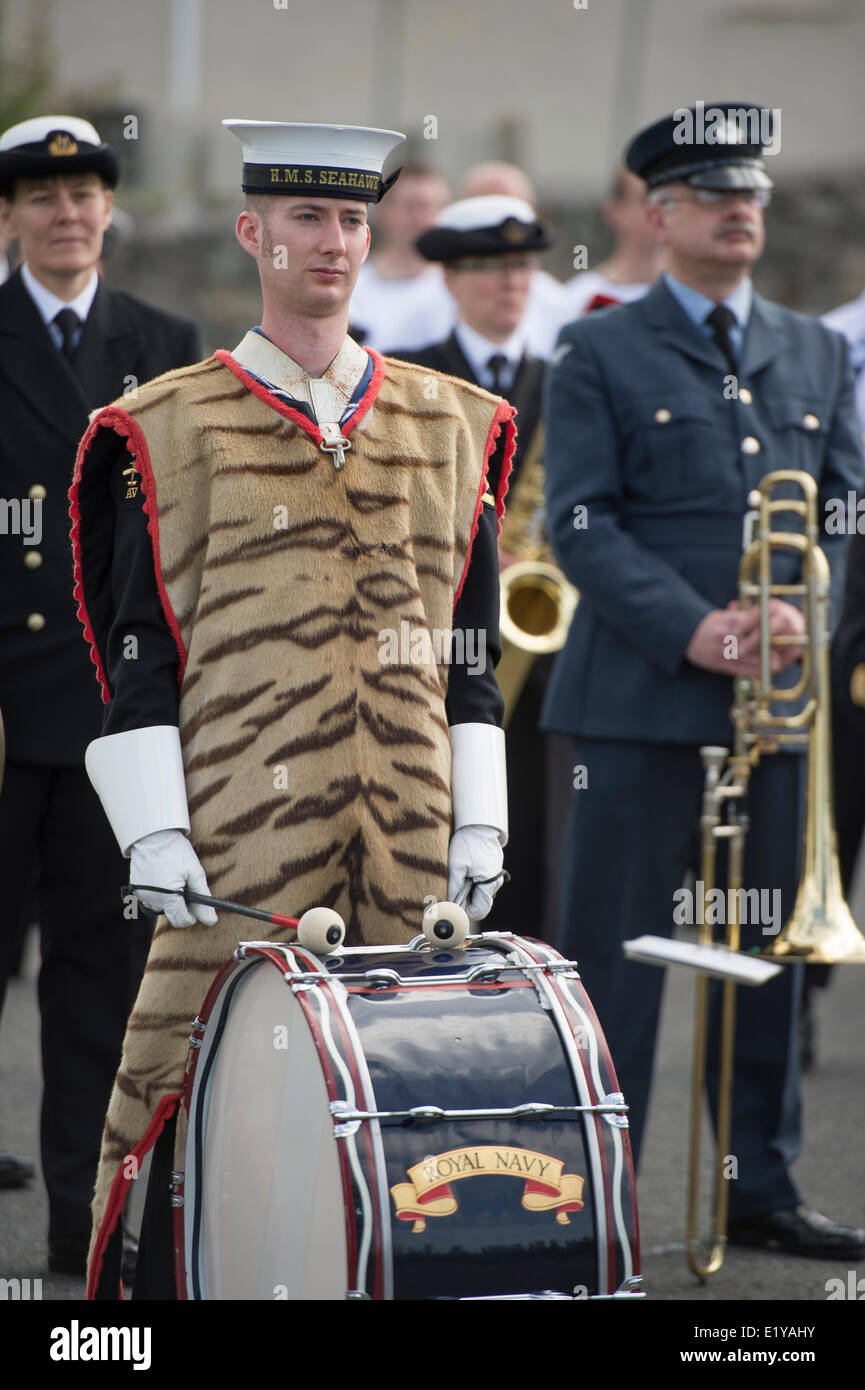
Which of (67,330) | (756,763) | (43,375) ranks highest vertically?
(67,330)

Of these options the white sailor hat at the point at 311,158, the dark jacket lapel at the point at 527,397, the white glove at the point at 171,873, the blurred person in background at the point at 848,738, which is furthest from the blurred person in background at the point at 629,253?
the white glove at the point at 171,873

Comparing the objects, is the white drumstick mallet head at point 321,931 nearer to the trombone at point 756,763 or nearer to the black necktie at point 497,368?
the trombone at point 756,763

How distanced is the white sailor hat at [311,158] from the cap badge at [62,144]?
1.38m

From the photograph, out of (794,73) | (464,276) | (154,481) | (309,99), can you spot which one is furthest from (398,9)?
(154,481)

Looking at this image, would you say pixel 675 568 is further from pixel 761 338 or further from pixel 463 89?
pixel 463 89

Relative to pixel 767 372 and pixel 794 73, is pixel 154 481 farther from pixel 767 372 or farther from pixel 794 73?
pixel 794 73

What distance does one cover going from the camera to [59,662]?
179 inches

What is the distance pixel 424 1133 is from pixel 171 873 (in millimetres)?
648

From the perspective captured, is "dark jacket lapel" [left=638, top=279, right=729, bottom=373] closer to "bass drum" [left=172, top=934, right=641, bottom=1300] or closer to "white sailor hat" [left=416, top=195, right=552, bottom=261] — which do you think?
"white sailor hat" [left=416, top=195, right=552, bottom=261]

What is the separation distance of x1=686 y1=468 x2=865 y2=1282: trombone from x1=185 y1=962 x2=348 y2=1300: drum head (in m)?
1.45

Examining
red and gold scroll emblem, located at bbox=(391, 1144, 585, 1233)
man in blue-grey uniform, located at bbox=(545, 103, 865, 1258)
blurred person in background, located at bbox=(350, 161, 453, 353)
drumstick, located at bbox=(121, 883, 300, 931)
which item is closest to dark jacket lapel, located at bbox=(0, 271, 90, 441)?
man in blue-grey uniform, located at bbox=(545, 103, 865, 1258)

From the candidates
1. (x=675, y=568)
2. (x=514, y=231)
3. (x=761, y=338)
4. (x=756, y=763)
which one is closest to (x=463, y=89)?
(x=514, y=231)

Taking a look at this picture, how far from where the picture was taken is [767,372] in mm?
4805
